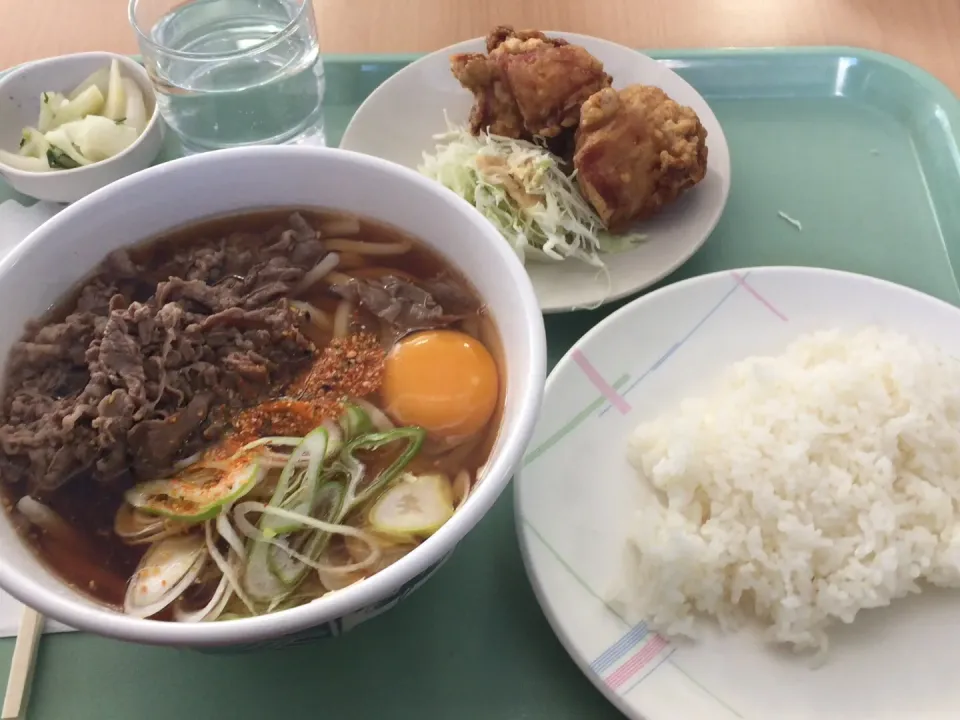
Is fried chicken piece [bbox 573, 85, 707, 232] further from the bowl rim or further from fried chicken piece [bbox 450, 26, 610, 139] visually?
the bowl rim

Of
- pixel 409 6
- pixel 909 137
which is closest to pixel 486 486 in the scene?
pixel 909 137

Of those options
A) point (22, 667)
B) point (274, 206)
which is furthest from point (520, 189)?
point (22, 667)

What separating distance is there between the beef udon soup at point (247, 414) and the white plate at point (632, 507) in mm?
210

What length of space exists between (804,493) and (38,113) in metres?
1.71

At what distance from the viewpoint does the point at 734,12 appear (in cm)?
209

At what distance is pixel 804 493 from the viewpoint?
1159 mm

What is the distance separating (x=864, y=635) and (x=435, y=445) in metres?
0.64

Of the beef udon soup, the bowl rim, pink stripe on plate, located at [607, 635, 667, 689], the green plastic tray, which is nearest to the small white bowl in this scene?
the bowl rim

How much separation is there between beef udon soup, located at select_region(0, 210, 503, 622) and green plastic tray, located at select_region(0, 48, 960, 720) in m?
0.20

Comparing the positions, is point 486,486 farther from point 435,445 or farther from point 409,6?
point 409,6

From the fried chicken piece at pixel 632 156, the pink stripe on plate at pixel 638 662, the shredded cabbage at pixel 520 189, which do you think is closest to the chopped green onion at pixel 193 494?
the pink stripe on plate at pixel 638 662

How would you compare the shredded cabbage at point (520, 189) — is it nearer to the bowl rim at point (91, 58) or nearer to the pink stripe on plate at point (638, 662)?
the bowl rim at point (91, 58)

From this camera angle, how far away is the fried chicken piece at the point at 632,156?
1.55 metres

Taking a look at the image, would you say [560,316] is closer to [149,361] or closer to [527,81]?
[527,81]
